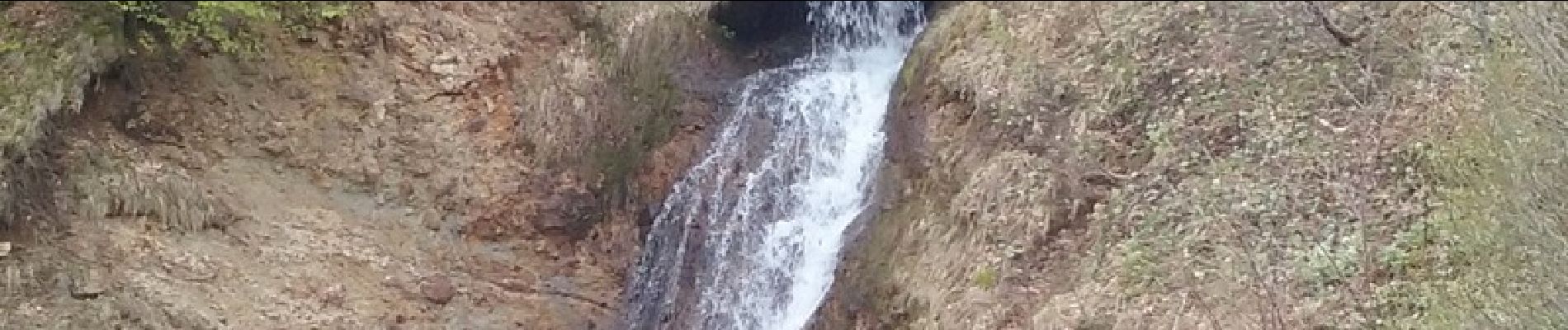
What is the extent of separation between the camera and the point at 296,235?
9531mm

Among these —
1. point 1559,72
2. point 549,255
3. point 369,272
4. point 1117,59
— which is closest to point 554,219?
point 549,255

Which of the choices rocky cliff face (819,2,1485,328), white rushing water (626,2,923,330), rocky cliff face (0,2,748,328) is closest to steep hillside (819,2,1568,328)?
rocky cliff face (819,2,1485,328)

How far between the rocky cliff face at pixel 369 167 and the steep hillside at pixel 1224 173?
2.28 metres

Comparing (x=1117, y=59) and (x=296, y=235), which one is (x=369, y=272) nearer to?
(x=296, y=235)

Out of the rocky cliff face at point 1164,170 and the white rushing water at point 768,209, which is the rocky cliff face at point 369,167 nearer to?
the white rushing water at point 768,209

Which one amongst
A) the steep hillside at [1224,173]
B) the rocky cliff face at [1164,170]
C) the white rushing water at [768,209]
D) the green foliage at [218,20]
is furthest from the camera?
the white rushing water at [768,209]

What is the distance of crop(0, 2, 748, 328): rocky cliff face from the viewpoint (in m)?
8.62

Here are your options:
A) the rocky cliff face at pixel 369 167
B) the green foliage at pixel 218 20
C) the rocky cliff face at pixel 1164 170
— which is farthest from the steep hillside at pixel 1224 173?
the green foliage at pixel 218 20

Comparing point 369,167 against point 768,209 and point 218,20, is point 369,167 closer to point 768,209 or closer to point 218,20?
point 218,20

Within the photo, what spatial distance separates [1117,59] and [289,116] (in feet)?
20.8

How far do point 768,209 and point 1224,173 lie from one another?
371 cm

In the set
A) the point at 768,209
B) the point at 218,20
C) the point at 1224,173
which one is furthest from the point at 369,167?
the point at 1224,173

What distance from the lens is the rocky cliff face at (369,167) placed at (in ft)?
28.3

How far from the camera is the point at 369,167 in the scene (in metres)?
10.4
